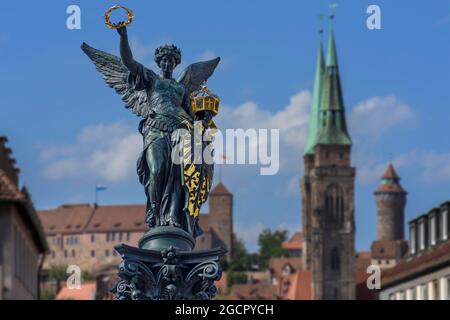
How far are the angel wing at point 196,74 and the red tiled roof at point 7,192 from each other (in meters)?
39.7

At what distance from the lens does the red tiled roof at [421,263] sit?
61.4 m

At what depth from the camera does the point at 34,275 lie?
74.8m

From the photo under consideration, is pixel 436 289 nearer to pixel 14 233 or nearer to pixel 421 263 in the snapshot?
pixel 421 263

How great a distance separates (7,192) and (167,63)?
133ft

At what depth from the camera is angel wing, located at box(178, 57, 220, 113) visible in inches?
661

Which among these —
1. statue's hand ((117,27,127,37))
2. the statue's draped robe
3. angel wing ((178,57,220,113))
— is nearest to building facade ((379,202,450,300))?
angel wing ((178,57,220,113))

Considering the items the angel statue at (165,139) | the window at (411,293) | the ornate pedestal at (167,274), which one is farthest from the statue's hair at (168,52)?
the window at (411,293)

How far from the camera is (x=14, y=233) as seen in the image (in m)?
58.6

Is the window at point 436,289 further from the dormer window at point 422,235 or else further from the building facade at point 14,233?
the building facade at point 14,233

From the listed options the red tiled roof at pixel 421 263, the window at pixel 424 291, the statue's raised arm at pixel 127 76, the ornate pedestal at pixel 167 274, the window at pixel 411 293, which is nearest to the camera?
the ornate pedestal at pixel 167 274

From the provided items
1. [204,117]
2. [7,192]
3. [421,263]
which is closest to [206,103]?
[204,117]
